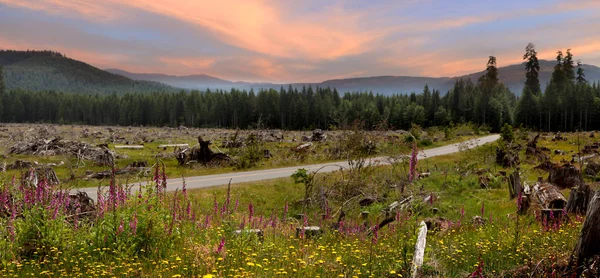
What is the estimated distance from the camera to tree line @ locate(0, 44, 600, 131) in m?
91.6

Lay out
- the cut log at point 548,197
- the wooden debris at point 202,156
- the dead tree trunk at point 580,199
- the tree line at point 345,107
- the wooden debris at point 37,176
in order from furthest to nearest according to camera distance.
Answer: the tree line at point 345,107
the wooden debris at point 202,156
the cut log at point 548,197
the dead tree trunk at point 580,199
the wooden debris at point 37,176

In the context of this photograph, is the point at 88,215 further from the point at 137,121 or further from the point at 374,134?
the point at 137,121

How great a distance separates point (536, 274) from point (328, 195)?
11.0 metres

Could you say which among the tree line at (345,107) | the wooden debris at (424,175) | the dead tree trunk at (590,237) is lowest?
the wooden debris at (424,175)

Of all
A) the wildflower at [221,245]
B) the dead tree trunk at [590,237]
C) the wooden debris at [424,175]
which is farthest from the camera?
the wooden debris at [424,175]

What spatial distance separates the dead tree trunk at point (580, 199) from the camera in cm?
1092

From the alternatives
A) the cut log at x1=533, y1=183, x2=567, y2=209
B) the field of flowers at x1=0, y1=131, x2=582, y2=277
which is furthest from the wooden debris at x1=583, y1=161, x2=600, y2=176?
the field of flowers at x1=0, y1=131, x2=582, y2=277

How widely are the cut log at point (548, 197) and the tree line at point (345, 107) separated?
55960 millimetres

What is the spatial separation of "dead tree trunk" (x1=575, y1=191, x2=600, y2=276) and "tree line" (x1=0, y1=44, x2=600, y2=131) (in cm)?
6397

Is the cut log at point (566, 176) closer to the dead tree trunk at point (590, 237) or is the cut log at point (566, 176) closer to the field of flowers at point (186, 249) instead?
the field of flowers at point (186, 249)

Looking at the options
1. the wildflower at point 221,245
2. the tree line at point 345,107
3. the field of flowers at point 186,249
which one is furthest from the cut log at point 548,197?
the tree line at point 345,107

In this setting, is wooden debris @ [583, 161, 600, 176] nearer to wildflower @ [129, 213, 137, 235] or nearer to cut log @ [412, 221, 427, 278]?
cut log @ [412, 221, 427, 278]

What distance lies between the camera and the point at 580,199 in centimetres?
1104

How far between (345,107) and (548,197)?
104287 mm
